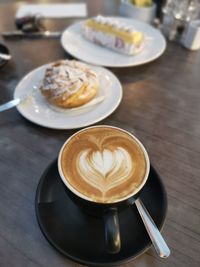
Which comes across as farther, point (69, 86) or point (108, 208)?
point (69, 86)

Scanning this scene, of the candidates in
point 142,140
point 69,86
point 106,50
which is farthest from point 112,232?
point 106,50

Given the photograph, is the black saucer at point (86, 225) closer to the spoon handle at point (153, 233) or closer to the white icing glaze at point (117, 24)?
the spoon handle at point (153, 233)

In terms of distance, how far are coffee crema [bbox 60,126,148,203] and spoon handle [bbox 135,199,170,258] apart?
0.07m

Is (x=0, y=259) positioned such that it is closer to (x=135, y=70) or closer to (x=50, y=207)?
(x=50, y=207)

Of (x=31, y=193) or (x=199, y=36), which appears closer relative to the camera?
(x=31, y=193)

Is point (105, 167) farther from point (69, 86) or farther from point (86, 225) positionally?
point (69, 86)

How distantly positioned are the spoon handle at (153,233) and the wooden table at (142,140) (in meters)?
0.04

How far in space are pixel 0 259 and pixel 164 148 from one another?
416 millimetres

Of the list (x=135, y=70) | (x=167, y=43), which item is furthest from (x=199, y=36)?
(x=135, y=70)

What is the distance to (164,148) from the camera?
0.59 m

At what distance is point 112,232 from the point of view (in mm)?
365

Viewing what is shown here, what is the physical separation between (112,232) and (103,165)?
0.12m

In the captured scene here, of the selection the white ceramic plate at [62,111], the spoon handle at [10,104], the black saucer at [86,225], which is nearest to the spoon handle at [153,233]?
the black saucer at [86,225]

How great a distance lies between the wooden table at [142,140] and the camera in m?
0.43
